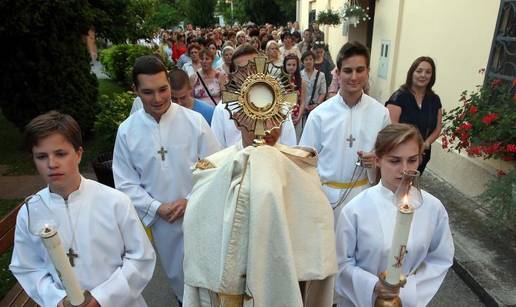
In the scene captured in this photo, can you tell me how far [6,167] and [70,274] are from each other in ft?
24.5

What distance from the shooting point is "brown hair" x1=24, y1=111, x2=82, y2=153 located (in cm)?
198

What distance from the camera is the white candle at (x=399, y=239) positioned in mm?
1321

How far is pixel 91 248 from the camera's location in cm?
215

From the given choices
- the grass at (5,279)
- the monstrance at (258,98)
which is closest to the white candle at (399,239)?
the monstrance at (258,98)

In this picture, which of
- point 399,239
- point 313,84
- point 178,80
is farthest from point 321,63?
point 399,239

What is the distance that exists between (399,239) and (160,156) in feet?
6.71

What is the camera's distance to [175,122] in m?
3.01

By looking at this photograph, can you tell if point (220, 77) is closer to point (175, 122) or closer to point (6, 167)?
point (175, 122)

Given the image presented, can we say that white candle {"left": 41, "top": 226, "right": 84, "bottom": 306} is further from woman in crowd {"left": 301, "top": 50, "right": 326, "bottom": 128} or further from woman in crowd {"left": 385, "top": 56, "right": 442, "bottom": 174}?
woman in crowd {"left": 301, "top": 50, "right": 326, "bottom": 128}

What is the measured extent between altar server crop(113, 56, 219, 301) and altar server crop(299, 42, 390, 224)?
0.97 m

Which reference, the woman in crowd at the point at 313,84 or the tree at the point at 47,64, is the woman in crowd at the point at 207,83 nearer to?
the woman in crowd at the point at 313,84

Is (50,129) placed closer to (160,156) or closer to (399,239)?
(160,156)

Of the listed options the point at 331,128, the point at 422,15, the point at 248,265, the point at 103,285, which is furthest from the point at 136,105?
the point at 422,15

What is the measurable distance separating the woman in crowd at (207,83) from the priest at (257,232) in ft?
14.5
